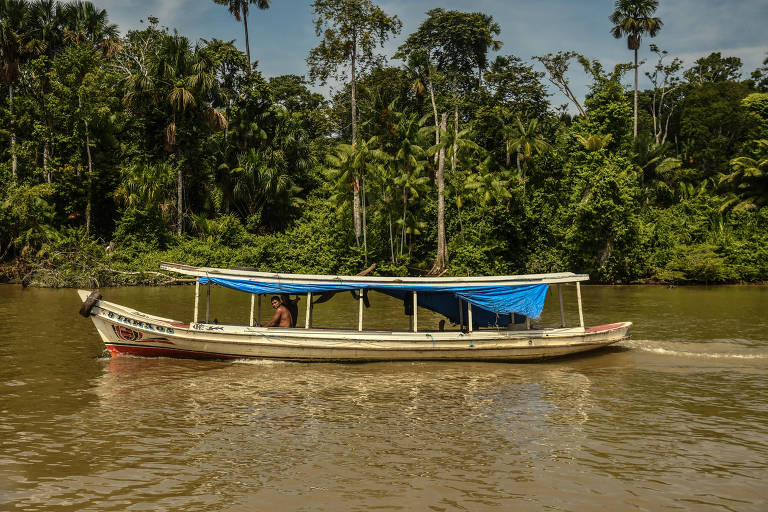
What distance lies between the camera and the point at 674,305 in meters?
25.3

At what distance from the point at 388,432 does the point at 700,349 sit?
1001 cm

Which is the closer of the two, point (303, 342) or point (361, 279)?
point (303, 342)

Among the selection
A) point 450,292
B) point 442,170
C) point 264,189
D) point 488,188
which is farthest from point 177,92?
point 450,292

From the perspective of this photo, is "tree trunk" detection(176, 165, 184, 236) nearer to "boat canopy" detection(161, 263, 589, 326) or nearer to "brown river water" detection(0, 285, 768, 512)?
"brown river water" detection(0, 285, 768, 512)

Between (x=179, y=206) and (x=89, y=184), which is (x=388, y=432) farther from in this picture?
(x=89, y=184)

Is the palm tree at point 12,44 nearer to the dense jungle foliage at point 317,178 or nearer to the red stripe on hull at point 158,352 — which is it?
the dense jungle foliage at point 317,178

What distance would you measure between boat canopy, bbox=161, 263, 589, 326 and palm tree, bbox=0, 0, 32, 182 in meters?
28.7

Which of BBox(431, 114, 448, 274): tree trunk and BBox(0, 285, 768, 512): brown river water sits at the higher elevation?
BBox(431, 114, 448, 274): tree trunk

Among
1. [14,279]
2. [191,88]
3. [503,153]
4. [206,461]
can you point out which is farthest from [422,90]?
[206,461]

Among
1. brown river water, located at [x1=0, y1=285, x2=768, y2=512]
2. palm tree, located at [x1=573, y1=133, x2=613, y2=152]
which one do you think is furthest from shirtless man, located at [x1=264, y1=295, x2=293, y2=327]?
palm tree, located at [x1=573, y1=133, x2=613, y2=152]

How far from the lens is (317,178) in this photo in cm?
4412

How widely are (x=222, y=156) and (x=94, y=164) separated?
7.74 m

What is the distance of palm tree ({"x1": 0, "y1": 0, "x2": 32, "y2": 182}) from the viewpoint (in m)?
36.5

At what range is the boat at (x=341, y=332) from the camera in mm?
14125
